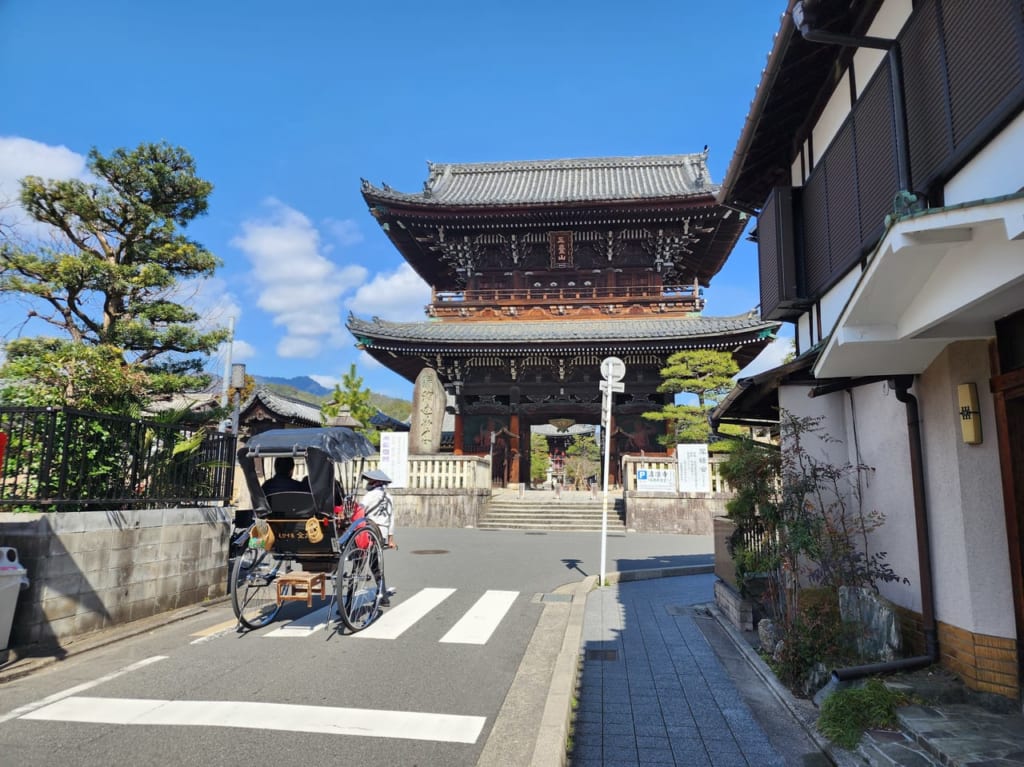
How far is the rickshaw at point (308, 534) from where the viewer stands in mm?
6426

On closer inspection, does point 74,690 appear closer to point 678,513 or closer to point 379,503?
point 379,503

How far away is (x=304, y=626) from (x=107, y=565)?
2.21 m

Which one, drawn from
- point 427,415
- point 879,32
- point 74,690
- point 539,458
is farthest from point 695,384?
point 539,458

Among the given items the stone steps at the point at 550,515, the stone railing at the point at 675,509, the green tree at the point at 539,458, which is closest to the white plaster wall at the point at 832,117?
the stone railing at the point at 675,509

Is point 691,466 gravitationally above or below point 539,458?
below

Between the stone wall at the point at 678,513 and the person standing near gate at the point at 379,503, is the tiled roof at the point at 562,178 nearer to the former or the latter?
Answer: the stone wall at the point at 678,513

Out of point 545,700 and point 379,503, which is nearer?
point 545,700

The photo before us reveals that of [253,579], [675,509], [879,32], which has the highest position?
[879,32]

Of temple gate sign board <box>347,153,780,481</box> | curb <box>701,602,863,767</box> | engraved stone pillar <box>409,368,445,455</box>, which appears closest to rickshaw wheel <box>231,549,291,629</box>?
curb <box>701,602,863,767</box>

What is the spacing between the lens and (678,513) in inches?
715

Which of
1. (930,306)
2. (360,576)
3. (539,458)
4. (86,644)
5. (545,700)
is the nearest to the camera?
(930,306)

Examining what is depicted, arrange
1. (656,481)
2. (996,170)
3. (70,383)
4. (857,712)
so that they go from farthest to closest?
(656,481) → (70,383) → (857,712) → (996,170)

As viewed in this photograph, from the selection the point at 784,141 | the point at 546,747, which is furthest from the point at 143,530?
the point at 784,141

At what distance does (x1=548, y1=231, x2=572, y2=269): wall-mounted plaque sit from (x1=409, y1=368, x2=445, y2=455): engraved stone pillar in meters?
7.44
